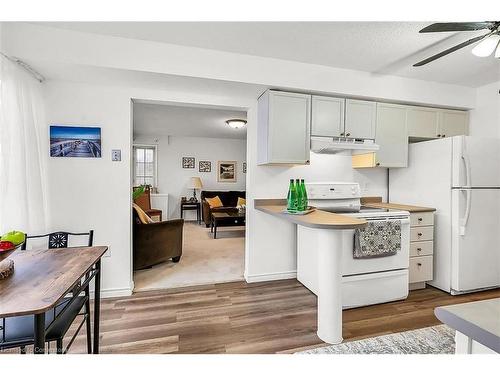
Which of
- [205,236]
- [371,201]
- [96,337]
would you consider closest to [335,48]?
[371,201]

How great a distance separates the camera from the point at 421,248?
2.73m

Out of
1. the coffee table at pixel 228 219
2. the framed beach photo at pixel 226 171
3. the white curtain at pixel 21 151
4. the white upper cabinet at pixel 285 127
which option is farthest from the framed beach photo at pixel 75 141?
the framed beach photo at pixel 226 171

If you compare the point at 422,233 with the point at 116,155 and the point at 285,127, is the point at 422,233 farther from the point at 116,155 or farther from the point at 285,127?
the point at 116,155

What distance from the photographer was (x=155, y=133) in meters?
6.77

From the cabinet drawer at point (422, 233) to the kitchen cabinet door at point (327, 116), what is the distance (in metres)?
1.33

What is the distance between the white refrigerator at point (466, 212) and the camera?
260cm

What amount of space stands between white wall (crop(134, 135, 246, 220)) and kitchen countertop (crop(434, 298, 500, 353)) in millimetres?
7067

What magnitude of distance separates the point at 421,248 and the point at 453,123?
1789mm

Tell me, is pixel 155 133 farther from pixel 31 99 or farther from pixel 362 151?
pixel 362 151

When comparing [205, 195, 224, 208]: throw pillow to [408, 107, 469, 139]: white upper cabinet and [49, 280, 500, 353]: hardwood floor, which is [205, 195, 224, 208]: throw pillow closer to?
[49, 280, 500, 353]: hardwood floor

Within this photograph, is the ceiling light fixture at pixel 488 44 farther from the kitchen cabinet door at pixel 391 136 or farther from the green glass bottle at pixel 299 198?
the green glass bottle at pixel 299 198

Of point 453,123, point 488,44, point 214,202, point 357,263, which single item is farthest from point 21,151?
point 453,123
